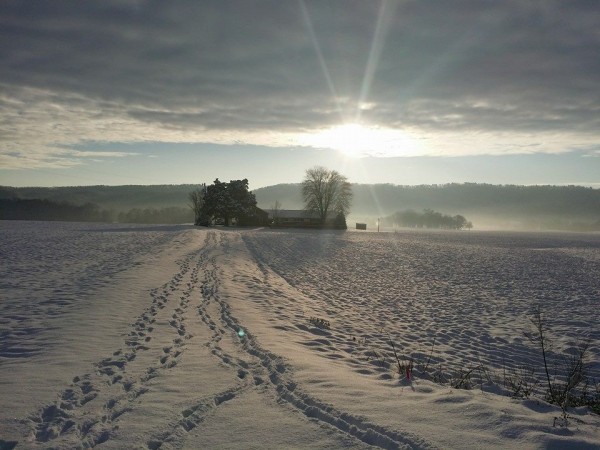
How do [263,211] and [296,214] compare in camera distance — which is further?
[296,214]

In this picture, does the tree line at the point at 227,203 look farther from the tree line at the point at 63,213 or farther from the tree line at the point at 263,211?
the tree line at the point at 63,213

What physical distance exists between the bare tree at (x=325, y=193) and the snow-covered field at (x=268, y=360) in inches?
2903

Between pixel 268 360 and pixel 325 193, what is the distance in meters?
87.5

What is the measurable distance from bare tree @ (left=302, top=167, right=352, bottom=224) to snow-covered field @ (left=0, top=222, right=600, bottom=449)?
242 ft

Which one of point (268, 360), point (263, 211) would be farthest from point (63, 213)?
point (268, 360)

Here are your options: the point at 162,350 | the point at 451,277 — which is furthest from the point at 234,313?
the point at 451,277

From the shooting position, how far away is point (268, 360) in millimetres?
7895

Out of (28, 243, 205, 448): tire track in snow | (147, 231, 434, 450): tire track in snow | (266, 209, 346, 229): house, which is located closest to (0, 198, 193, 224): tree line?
(266, 209, 346, 229): house

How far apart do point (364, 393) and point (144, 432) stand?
3253 millimetres

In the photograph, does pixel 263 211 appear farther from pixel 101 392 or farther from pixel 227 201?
pixel 101 392

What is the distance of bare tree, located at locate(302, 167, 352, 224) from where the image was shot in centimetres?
9375

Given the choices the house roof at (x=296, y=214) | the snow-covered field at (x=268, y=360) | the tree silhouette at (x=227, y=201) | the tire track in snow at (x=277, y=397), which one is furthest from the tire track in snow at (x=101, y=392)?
the house roof at (x=296, y=214)

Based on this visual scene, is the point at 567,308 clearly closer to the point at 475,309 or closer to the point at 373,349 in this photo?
the point at 475,309

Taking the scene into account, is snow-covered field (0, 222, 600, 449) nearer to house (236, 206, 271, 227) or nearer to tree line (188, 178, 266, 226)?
tree line (188, 178, 266, 226)
